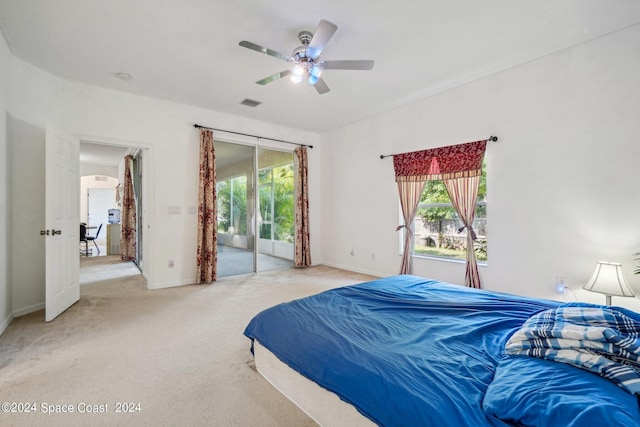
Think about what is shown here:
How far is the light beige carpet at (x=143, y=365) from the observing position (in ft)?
5.49

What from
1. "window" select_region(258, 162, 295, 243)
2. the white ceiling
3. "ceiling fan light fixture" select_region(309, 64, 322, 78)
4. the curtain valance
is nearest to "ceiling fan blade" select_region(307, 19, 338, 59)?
"ceiling fan light fixture" select_region(309, 64, 322, 78)

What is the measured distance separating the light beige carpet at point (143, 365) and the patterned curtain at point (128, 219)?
9.75 ft

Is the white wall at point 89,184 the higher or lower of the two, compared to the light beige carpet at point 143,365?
higher

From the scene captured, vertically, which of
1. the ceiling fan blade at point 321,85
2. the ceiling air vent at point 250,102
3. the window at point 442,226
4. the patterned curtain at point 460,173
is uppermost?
the ceiling air vent at point 250,102

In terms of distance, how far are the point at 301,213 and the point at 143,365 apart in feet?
12.7

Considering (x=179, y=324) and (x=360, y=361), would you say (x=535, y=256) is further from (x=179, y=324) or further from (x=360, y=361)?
(x=179, y=324)

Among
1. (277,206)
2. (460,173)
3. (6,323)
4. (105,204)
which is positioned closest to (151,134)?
(277,206)

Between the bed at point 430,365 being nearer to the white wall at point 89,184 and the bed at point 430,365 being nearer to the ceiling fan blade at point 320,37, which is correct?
the ceiling fan blade at point 320,37

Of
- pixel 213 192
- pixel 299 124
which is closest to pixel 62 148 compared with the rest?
pixel 213 192

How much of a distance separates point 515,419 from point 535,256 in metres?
3.00

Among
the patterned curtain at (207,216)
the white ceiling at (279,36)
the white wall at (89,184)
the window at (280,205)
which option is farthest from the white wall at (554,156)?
the white wall at (89,184)

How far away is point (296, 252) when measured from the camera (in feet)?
18.9

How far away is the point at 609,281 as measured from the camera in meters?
2.58

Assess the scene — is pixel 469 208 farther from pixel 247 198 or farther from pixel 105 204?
pixel 105 204
